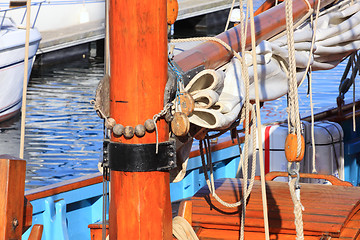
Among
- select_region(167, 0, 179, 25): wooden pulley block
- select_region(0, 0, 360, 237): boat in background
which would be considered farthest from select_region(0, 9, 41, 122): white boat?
select_region(167, 0, 179, 25): wooden pulley block

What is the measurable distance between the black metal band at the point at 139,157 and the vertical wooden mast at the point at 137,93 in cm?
1

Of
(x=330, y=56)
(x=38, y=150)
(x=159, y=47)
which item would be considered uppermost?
(x=38, y=150)

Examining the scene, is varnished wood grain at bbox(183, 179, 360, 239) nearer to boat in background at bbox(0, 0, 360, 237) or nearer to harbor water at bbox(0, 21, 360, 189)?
boat in background at bbox(0, 0, 360, 237)

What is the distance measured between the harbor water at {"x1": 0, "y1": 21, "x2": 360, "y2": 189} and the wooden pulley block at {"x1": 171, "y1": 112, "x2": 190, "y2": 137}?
389 cm

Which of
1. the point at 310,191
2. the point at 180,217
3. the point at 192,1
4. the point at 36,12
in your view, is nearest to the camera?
the point at 180,217

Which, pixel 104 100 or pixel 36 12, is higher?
pixel 36 12

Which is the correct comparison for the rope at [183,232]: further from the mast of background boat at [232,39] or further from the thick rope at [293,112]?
the mast of background boat at [232,39]

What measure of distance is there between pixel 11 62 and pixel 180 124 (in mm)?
8272

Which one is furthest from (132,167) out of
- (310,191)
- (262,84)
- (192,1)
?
(192,1)

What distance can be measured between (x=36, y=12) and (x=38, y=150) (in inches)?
272

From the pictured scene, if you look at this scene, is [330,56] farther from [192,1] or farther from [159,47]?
[192,1]

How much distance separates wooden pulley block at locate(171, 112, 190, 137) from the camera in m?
1.79

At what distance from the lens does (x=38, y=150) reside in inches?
336

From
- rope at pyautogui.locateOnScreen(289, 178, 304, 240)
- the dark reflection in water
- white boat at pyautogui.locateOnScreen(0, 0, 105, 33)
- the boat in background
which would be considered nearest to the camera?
rope at pyautogui.locateOnScreen(289, 178, 304, 240)
